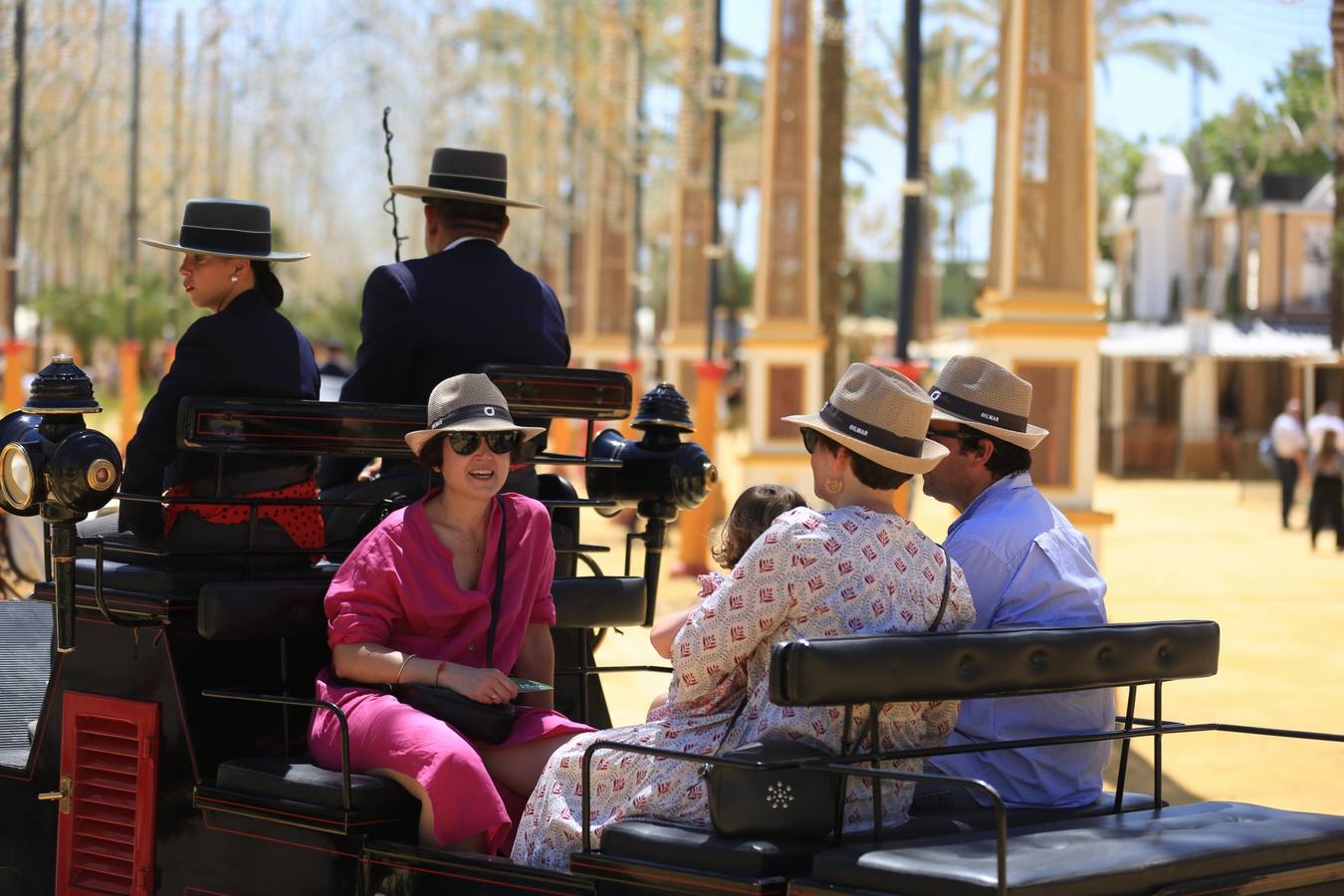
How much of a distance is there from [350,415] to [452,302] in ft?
2.60

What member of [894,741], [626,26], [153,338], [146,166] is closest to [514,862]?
[894,741]

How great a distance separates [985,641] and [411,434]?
5.47ft

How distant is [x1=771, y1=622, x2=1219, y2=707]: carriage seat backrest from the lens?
3.53 m

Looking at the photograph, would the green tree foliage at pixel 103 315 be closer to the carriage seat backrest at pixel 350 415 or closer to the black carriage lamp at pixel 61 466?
the carriage seat backrest at pixel 350 415

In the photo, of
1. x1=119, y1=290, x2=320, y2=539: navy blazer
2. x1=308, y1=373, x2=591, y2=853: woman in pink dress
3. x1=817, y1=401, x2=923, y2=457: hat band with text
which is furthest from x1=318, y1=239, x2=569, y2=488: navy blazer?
x1=817, y1=401, x2=923, y2=457: hat band with text

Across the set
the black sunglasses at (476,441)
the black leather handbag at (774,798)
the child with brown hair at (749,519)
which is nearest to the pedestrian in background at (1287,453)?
the child with brown hair at (749,519)

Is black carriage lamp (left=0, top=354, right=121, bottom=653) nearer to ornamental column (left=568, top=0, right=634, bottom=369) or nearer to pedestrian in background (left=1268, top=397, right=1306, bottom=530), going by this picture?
pedestrian in background (left=1268, top=397, right=1306, bottom=530)

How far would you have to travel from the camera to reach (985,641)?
3777mm

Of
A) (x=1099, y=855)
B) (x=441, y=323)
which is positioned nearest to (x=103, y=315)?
(x=441, y=323)

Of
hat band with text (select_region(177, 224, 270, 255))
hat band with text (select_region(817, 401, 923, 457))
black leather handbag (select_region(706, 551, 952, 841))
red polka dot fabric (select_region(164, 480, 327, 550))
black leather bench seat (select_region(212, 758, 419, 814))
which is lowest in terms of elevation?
black leather bench seat (select_region(212, 758, 419, 814))

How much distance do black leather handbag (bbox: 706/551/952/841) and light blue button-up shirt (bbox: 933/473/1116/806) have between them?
0.68m

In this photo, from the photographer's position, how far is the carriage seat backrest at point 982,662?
3529 mm

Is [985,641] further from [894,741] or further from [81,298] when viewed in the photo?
[81,298]

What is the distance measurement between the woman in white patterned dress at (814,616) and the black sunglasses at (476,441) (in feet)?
2.85
